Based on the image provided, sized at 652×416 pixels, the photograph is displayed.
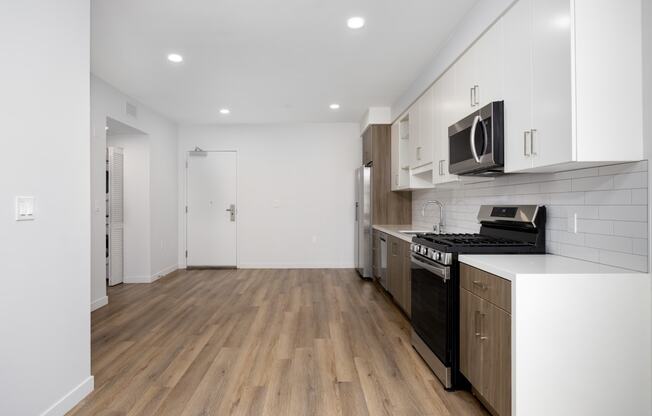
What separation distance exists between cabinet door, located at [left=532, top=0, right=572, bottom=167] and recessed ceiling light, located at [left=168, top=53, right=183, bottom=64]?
2981 mm

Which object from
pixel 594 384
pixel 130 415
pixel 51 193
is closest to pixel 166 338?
pixel 130 415

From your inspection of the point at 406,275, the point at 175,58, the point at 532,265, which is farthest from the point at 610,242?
the point at 175,58

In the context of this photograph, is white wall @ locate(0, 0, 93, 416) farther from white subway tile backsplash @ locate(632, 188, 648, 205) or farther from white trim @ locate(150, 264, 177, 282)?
white trim @ locate(150, 264, 177, 282)

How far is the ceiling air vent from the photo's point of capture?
4.71m

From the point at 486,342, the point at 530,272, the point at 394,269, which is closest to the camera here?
the point at 530,272

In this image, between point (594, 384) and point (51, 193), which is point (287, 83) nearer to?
point (51, 193)

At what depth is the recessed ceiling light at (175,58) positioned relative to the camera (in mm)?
3455

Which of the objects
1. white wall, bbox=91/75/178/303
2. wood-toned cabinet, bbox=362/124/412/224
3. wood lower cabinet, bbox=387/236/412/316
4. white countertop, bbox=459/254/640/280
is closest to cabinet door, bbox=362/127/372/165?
wood-toned cabinet, bbox=362/124/412/224

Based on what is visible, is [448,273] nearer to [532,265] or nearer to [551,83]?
[532,265]

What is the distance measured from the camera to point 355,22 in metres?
2.84

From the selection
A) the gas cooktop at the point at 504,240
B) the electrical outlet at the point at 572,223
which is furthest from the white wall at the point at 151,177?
the electrical outlet at the point at 572,223

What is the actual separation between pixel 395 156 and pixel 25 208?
4.21 m

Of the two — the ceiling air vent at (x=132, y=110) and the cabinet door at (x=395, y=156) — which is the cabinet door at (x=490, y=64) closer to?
the cabinet door at (x=395, y=156)

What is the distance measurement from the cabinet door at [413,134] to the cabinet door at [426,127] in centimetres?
9
